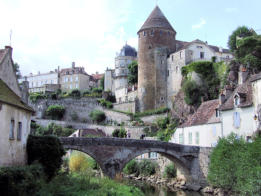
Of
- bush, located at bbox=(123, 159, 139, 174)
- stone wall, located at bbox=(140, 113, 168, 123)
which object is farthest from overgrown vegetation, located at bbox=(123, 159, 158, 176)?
stone wall, located at bbox=(140, 113, 168, 123)

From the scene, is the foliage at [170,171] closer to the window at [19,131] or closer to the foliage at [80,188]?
the foliage at [80,188]

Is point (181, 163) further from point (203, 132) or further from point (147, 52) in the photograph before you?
point (147, 52)

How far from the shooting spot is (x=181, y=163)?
105ft

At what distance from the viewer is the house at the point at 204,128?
30.3 meters

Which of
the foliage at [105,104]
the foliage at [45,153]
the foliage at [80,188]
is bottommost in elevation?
the foliage at [80,188]

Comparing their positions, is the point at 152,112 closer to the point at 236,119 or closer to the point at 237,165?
the point at 236,119

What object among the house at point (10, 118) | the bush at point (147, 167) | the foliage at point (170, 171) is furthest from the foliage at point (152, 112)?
the house at point (10, 118)

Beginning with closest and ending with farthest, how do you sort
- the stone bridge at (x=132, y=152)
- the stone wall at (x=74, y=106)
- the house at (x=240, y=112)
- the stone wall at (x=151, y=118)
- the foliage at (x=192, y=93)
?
the house at (x=240, y=112), the stone bridge at (x=132, y=152), the foliage at (x=192, y=93), the stone wall at (x=151, y=118), the stone wall at (x=74, y=106)

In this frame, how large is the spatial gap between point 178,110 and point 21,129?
3179cm

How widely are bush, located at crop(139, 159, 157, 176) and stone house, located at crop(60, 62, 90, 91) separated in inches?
2033

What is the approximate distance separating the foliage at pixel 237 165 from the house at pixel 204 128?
147 inches

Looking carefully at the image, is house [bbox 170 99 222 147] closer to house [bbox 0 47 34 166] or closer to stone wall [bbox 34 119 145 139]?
stone wall [bbox 34 119 145 139]

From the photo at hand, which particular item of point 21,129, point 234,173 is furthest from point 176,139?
point 21,129

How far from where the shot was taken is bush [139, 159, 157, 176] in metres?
38.2
